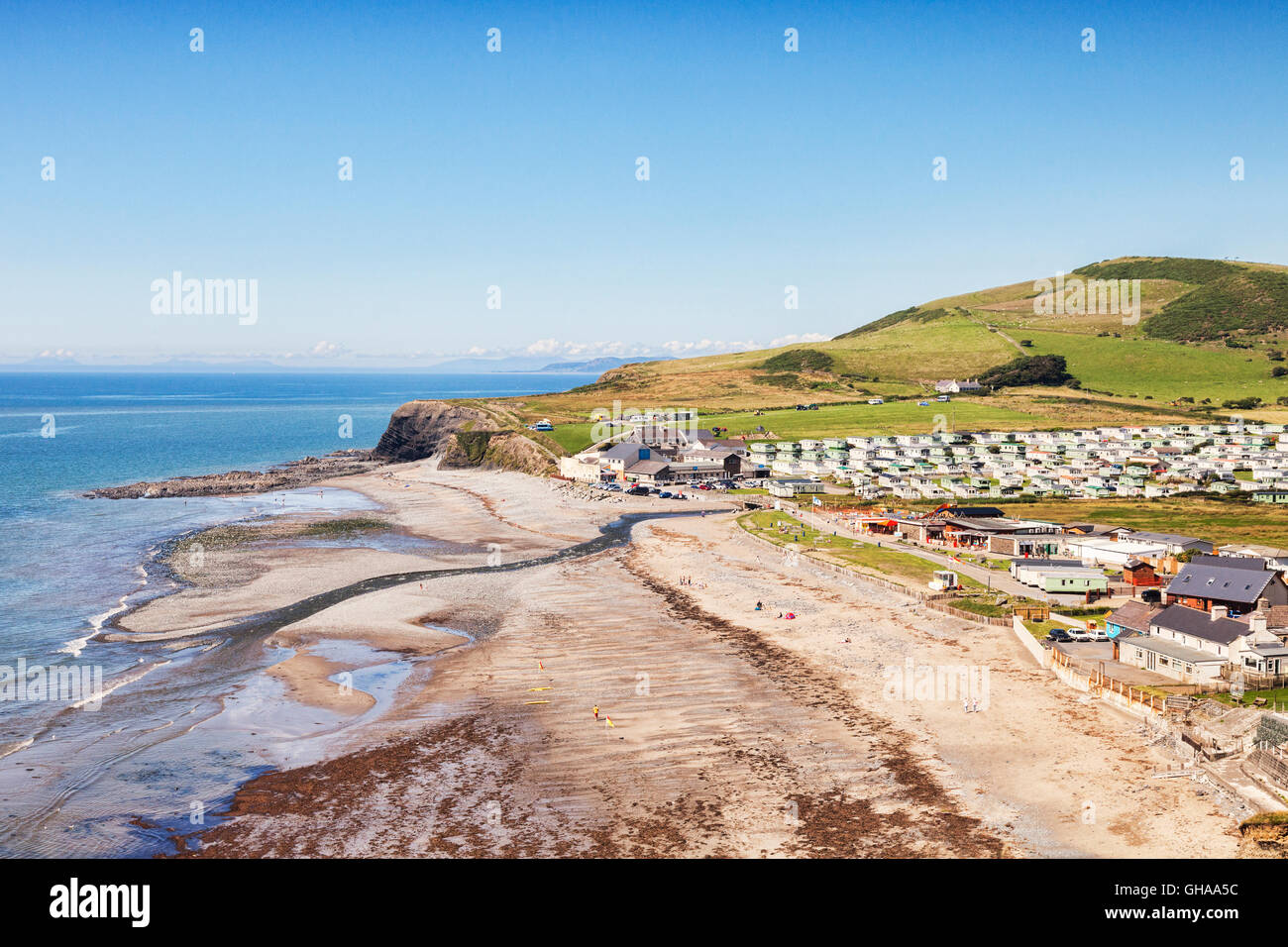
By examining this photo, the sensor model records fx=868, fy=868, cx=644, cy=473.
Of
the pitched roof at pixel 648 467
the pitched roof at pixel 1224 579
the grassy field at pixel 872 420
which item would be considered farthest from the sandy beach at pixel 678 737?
the grassy field at pixel 872 420

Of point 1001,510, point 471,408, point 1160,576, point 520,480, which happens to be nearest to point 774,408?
point 471,408

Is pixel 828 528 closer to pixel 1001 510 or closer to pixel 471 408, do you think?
→ pixel 1001 510

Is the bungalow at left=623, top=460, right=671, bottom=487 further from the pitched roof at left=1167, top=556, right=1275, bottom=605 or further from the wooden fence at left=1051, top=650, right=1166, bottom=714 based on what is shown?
the wooden fence at left=1051, top=650, right=1166, bottom=714

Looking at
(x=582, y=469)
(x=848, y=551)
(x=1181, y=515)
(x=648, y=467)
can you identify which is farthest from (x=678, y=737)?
(x=582, y=469)

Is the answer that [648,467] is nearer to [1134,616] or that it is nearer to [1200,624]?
[1134,616]

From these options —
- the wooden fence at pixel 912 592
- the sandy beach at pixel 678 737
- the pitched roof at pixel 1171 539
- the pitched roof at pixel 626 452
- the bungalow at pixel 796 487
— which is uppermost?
the pitched roof at pixel 626 452

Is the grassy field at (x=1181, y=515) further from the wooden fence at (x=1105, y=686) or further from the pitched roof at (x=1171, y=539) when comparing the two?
the wooden fence at (x=1105, y=686)
